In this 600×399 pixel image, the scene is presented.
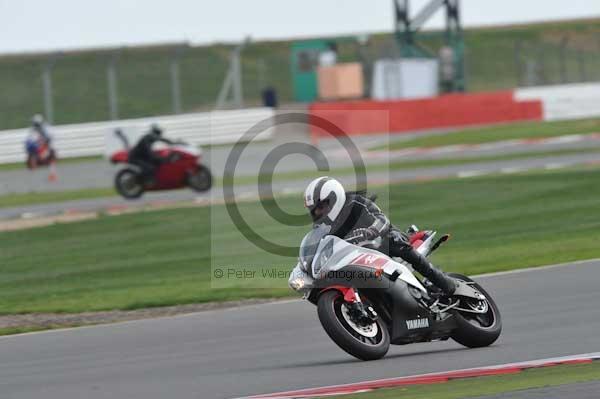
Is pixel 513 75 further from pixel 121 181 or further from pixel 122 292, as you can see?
pixel 122 292

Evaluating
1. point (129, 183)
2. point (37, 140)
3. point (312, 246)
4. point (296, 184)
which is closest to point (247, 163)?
point (37, 140)

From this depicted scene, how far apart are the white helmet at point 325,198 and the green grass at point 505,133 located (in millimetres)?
23238

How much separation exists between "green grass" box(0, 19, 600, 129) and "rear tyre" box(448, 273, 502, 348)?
28.9m

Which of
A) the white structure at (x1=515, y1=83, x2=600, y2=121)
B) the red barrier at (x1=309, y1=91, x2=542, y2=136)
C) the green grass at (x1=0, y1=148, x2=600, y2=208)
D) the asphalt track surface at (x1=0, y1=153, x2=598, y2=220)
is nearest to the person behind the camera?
the asphalt track surface at (x1=0, y1=153, x2=598, y2=220)

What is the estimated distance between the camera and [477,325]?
868cm

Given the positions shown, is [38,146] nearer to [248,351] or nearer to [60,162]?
[60,162]

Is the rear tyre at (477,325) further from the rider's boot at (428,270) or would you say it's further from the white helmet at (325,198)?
the white helmet at (325,198)

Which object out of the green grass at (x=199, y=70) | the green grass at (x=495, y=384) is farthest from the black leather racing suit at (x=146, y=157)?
the green grass at (x=495, y=384)

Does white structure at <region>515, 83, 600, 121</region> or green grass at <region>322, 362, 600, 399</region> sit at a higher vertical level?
white structure at <region>515, 83, 600, 121</region>

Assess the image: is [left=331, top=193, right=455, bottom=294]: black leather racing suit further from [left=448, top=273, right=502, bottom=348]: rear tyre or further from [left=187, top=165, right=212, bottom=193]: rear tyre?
[left=187, top=165, right=212, bottom=193]: rear tyre

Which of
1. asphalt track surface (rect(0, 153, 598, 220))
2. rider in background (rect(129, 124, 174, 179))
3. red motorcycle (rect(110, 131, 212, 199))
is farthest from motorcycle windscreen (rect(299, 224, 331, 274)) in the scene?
rider in background (rect(129, 124, 174, 179))

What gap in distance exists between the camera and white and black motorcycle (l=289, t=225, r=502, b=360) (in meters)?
8.03

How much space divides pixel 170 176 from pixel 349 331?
1619 cm

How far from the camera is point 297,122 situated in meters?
37.5
